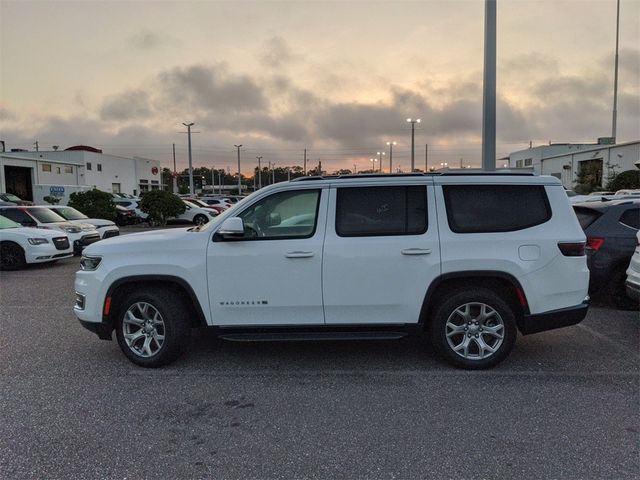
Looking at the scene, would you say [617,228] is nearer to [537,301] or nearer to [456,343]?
[537,301]

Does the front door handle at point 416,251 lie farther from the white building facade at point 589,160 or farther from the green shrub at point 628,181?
the green shrub at point 628,181

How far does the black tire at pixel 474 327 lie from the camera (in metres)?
4.59

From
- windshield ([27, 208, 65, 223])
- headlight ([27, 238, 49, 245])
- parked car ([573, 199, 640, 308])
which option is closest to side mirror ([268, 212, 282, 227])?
parked car ([573, 199, 640, 308])

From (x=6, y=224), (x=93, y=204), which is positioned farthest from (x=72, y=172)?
(x=6, y=224)

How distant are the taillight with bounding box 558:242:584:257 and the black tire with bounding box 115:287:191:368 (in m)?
3.58

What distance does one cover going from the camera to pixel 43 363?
5082 millimetres

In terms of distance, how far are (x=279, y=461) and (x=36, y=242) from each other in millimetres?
10543

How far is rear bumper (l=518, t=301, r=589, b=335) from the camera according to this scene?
4.63 meters

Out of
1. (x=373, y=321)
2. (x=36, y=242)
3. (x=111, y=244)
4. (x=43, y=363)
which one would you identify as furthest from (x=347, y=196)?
(x=36, y=242)

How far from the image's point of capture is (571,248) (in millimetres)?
4594

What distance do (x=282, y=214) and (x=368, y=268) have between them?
3.23 ft

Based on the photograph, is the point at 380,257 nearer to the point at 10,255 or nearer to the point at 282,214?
the point at 282,214

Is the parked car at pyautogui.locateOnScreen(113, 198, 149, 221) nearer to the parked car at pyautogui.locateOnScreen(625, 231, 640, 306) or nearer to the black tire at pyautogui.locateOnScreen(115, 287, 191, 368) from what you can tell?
the black tire at pyautogui.locateOnScreen(115, 287, 191, 368)

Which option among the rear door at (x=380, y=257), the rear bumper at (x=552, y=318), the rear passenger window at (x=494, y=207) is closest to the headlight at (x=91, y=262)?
the rear door at (x=380, y=257)
